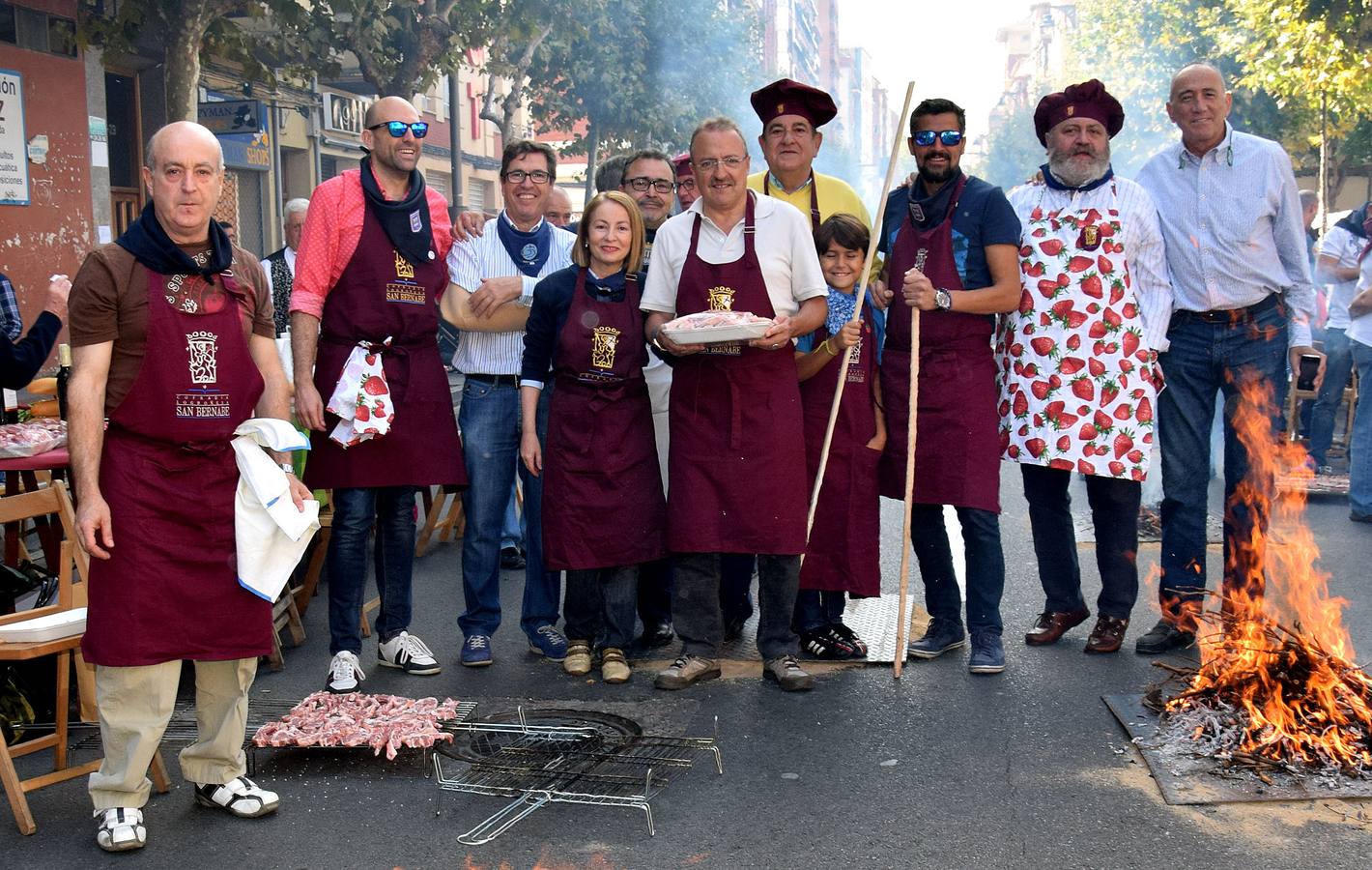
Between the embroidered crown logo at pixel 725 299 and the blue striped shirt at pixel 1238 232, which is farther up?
the blue striped shirt at pixel 1238 232

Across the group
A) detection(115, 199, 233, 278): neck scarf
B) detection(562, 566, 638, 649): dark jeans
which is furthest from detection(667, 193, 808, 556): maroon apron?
detection(115, 199, 233, 278): neck scarf

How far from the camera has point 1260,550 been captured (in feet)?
18.6

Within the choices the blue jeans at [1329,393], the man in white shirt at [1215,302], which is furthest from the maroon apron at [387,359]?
the blue jeans at [1329,393]

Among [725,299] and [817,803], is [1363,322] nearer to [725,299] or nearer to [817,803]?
[725,299]

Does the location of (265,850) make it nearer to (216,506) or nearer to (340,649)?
(216,506)

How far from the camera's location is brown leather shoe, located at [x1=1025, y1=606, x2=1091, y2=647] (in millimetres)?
6039

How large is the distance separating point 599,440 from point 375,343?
3.32 ft

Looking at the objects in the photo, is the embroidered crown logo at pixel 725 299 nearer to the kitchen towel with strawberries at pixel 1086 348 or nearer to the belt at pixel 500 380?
the belt at pixel 500 380

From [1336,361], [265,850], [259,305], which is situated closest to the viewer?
[265,850]

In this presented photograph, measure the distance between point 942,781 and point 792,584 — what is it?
132 cm

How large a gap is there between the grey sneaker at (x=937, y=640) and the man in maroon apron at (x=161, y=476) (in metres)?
2.87

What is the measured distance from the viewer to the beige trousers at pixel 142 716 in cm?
401

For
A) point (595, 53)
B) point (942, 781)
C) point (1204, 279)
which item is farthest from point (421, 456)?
point (595, 53)

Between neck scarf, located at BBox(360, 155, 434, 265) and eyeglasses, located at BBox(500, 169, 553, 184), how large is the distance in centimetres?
47
